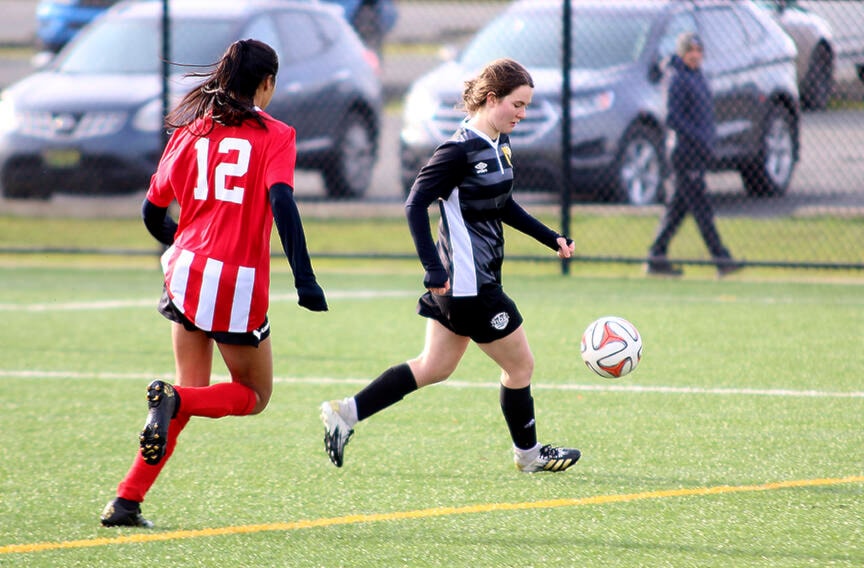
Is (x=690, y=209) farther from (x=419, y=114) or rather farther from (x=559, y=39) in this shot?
(x=419, y=114)

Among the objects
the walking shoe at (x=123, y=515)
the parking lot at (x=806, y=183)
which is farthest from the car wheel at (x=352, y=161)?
the walking shoe at (x=123, y=515)

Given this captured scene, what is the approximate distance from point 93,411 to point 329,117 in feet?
26.2

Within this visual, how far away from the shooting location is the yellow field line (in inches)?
172

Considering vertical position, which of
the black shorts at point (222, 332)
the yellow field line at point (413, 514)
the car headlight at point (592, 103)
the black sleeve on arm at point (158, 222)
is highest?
the black sleeve on arm at point (158, 222)

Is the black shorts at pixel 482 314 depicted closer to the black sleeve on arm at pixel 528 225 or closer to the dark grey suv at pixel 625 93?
the black sleeve on arm at pixel 528 225

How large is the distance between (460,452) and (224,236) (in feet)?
5.60

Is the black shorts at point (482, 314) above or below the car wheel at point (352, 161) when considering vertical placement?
above

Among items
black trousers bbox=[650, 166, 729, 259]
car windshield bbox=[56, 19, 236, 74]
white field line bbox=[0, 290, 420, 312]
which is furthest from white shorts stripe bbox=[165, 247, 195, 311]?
car windshield bbox=[56, 19, 236, 74]

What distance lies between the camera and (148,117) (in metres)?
12.9

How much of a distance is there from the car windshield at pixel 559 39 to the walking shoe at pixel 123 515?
28.7 feet

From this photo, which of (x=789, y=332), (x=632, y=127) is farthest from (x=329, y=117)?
(x=789, y=332)

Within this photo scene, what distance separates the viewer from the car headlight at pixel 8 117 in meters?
13.2

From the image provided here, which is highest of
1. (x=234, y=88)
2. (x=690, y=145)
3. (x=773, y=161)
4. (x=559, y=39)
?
(x=234, y=88)

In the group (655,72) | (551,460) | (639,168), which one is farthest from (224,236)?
(655,72)
